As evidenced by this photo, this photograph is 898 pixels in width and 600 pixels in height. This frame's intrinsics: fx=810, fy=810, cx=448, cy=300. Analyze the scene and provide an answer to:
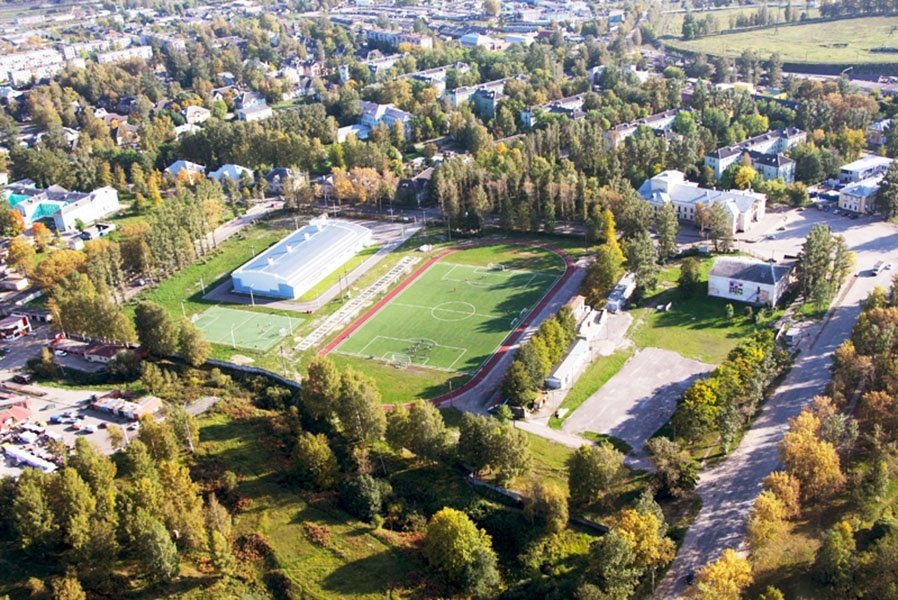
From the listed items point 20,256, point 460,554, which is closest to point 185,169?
point 20,256

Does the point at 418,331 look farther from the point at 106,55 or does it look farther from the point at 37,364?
the point at 106,55

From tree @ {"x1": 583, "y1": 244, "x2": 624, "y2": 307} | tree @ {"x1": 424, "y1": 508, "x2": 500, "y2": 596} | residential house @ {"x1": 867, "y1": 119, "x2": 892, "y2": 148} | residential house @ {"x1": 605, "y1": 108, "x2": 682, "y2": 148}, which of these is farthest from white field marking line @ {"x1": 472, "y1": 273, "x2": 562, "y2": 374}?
residential house @ {"x1": 867, "y1": 119, "x2": 892, "y2": 148}

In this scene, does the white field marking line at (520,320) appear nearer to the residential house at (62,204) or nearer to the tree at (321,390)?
the tree at (321,390)

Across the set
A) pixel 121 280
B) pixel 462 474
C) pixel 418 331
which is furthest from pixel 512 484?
pixel 121 280

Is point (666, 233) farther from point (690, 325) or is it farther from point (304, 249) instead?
point (304, 249)

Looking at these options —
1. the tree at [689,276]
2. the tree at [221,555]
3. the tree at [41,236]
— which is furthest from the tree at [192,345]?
the tree at [689,276]
